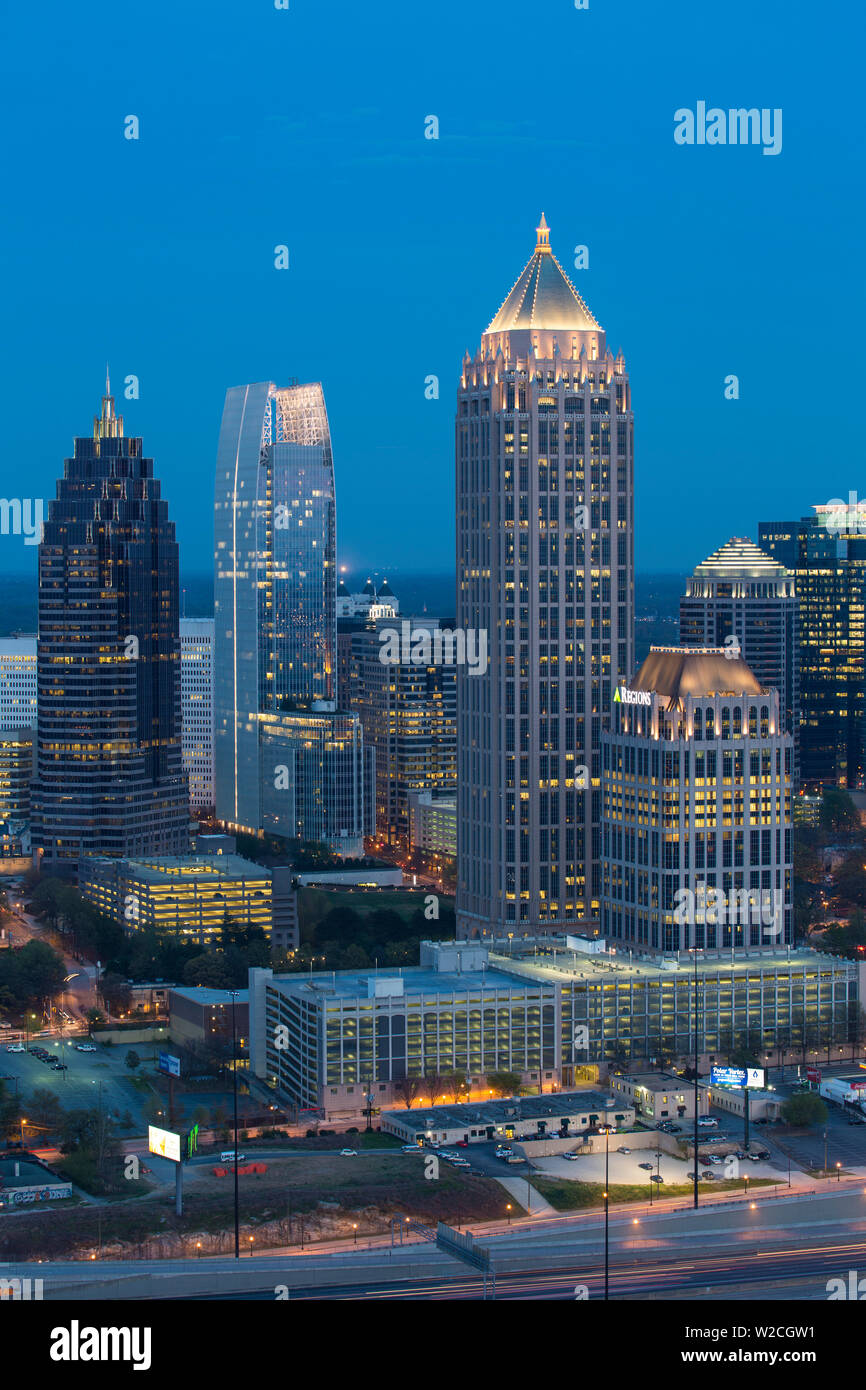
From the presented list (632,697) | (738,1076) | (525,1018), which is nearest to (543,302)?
(632,697)

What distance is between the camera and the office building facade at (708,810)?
11362 centimetres

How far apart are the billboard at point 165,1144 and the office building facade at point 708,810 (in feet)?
138

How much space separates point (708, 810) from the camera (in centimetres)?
11375

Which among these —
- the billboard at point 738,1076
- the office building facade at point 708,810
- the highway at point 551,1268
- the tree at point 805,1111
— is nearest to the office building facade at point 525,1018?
the office building facade at point 708,810

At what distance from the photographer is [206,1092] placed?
10138 centimetres

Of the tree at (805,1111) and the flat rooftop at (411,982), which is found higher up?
A: the flat rooftop at (411,982)

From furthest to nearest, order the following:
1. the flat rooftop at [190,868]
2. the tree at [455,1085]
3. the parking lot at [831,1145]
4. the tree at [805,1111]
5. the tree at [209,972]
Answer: the flat rooftop at [190,868] < the tree at [209,972] < the tree at [455,1085] < the tree at [805,1111] < the parking lot at [831,1145]

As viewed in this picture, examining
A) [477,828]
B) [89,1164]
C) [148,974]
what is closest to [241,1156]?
Answer: [89,1164]

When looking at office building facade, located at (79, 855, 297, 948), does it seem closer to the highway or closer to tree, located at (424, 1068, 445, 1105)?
tree, located at (424, 1068, 445, 1105)

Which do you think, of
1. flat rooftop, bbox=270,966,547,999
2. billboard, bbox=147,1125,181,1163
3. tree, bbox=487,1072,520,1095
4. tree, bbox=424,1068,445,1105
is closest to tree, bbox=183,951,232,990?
A: flat rooftop, bbox=270,966,547,999

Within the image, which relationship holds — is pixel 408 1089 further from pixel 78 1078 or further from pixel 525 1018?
pixel 78 1078

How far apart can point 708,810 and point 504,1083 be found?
22243mm

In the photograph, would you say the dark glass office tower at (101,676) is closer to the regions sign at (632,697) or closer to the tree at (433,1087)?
the regions sign at (632,697)

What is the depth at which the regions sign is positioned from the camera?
11562 centimetres
